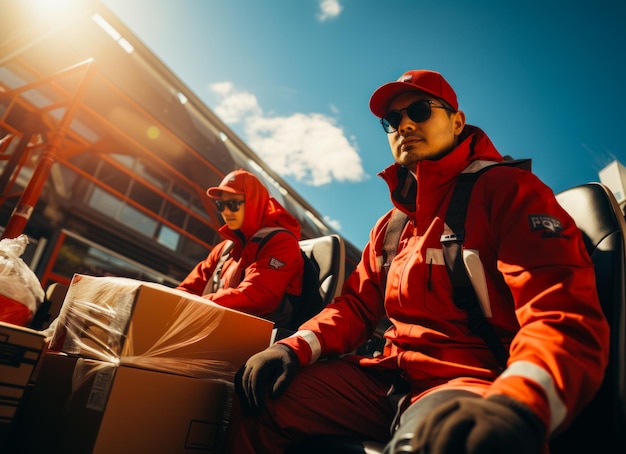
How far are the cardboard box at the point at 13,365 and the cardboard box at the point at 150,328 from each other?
0.48 ft

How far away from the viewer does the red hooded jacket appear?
0.65m

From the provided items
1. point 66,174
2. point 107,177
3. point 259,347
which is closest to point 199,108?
point 66,174

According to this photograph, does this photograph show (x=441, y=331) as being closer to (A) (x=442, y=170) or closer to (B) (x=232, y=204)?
(A) (x=442, y=170)

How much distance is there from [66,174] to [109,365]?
5186mm

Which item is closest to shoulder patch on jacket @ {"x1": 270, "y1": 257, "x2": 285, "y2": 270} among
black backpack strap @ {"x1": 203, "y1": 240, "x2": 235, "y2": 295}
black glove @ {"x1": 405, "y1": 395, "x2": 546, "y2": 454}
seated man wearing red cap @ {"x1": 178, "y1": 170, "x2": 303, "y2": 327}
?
seated man wearing red cap @ {"x1": 178, "y1": 170, "x2": 303, "y2": 327}

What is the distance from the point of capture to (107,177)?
6.32 m

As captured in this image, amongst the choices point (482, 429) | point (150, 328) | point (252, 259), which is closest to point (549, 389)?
point (482, 429)

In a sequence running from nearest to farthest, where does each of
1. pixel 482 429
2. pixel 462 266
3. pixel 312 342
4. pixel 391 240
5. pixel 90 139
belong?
pixel 482 429, pixel 462 266, pixel 312 342, pixel 391 240, pixel 90 139

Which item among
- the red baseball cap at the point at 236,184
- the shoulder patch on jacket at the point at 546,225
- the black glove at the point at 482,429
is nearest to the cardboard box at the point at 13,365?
the black glove at the point at 482,429

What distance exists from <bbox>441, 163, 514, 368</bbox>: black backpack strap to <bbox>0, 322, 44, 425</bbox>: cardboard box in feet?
3.77

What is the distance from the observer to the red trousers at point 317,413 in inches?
39.0

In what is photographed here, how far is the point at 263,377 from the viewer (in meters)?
0.99

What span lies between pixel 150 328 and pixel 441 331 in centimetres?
81

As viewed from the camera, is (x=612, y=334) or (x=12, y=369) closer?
(x=612, y=334)
